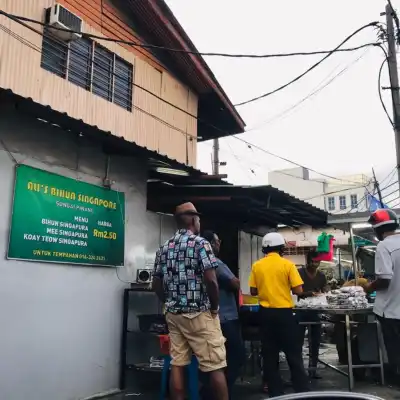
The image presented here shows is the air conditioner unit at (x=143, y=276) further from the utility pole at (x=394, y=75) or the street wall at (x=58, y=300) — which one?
the utility pole at (x=394, y=75)

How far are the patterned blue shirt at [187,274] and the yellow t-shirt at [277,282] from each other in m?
1.20

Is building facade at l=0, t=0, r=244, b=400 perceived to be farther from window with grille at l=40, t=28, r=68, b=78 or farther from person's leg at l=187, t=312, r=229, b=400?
person's leg at l=187, t=312, r=229, b=400

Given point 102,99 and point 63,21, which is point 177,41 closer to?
point 102,99

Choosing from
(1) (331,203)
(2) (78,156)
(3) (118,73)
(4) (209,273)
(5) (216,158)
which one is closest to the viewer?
(4) (209,273)

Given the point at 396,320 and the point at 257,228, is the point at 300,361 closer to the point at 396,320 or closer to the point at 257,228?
the point at 396,320

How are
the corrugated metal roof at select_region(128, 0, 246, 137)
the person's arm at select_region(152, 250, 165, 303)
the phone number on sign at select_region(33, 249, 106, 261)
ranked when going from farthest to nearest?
the corrugated metal roof at select_region(128, 0, 246, 137), the phone number on sign at select_region(33, 249, 106, 261), the person's arm at select_region(152, 250, 165, 303)

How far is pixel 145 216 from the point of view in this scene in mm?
6527

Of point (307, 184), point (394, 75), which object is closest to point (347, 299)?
point (394, 75)

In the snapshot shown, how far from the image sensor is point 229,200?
6918 millimetres

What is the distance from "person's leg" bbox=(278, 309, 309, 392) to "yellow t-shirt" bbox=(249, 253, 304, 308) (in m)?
0.13

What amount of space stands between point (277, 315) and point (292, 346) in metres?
0.36

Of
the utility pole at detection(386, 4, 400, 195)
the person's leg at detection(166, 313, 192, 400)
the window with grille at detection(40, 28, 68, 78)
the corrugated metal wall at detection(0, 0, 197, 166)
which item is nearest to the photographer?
the person's leg at detection(166, 313, 192, 400)

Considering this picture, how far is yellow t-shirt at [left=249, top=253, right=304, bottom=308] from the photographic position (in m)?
4.84

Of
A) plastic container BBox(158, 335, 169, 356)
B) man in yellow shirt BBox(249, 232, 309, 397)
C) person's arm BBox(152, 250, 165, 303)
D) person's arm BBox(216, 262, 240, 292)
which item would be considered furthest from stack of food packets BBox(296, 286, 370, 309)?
person's arm BBox(152, 250, 165, 303)
